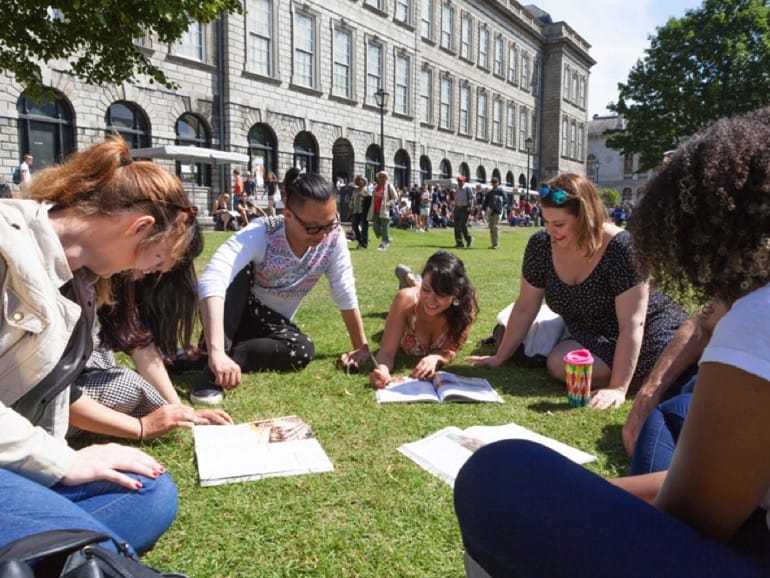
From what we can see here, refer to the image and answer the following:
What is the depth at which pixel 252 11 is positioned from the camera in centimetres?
2016

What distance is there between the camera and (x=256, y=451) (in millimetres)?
2430

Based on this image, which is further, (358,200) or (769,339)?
(358,200)

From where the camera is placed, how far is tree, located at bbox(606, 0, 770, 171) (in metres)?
27.9

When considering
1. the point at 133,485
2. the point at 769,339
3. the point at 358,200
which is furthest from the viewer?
the point at 358,200

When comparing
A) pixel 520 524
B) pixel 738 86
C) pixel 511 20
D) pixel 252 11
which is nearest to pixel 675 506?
pixel 520 524

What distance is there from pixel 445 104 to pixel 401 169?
5318mm

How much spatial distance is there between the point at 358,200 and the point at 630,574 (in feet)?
42.2

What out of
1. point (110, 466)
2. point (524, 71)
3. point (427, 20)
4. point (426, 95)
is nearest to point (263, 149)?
point (426, 95)

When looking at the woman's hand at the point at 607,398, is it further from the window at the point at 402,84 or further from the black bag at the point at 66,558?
the window at the point at 402,84

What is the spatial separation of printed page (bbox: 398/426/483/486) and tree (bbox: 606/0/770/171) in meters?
28.9

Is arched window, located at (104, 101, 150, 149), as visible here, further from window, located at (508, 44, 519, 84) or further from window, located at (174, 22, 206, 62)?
window, located at (508, 44, 519, 84)

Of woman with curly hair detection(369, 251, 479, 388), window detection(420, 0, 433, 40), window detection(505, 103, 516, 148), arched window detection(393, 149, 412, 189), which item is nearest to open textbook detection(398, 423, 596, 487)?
woman with curly hair detection(369, 251, 479, 388)

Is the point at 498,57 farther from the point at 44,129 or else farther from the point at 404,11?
the point at 44,129

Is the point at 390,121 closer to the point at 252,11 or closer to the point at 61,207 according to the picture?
the point at 252,11
